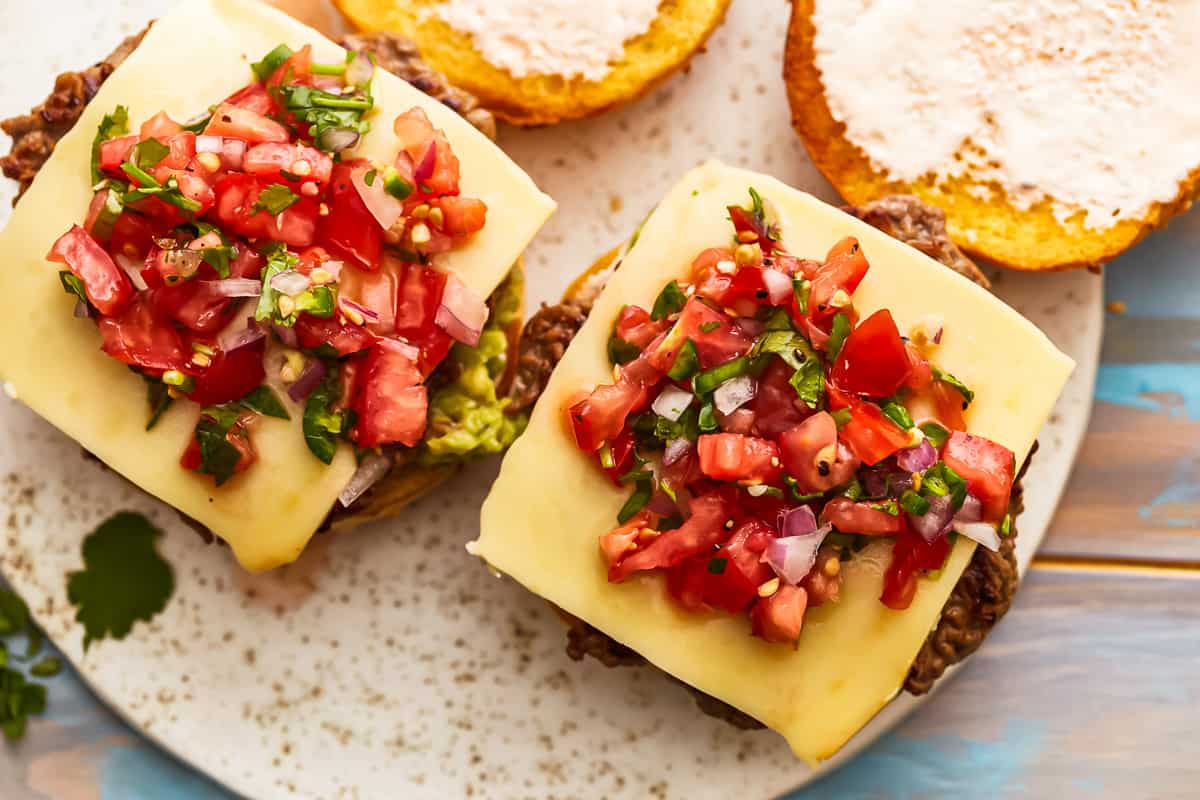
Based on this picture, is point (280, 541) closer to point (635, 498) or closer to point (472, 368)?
point (472, 368)

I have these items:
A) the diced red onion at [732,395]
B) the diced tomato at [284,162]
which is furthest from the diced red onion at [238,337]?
the diced red onion at [732,395]

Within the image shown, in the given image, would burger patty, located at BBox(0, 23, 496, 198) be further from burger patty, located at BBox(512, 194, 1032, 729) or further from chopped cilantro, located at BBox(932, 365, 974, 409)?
chopped cilantro, located at BBox(932, 365, 974, 409)

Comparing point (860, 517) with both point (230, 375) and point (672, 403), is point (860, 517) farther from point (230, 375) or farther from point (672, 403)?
point (230, 375)

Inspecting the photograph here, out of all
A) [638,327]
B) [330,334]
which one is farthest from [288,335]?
[638,327]

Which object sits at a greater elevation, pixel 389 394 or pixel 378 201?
pixel 378 201

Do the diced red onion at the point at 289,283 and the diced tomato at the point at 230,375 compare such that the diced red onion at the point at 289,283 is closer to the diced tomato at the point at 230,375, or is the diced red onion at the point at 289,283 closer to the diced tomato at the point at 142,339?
the diced tomato at the point at 230,375

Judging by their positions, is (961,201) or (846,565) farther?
(961,201)
